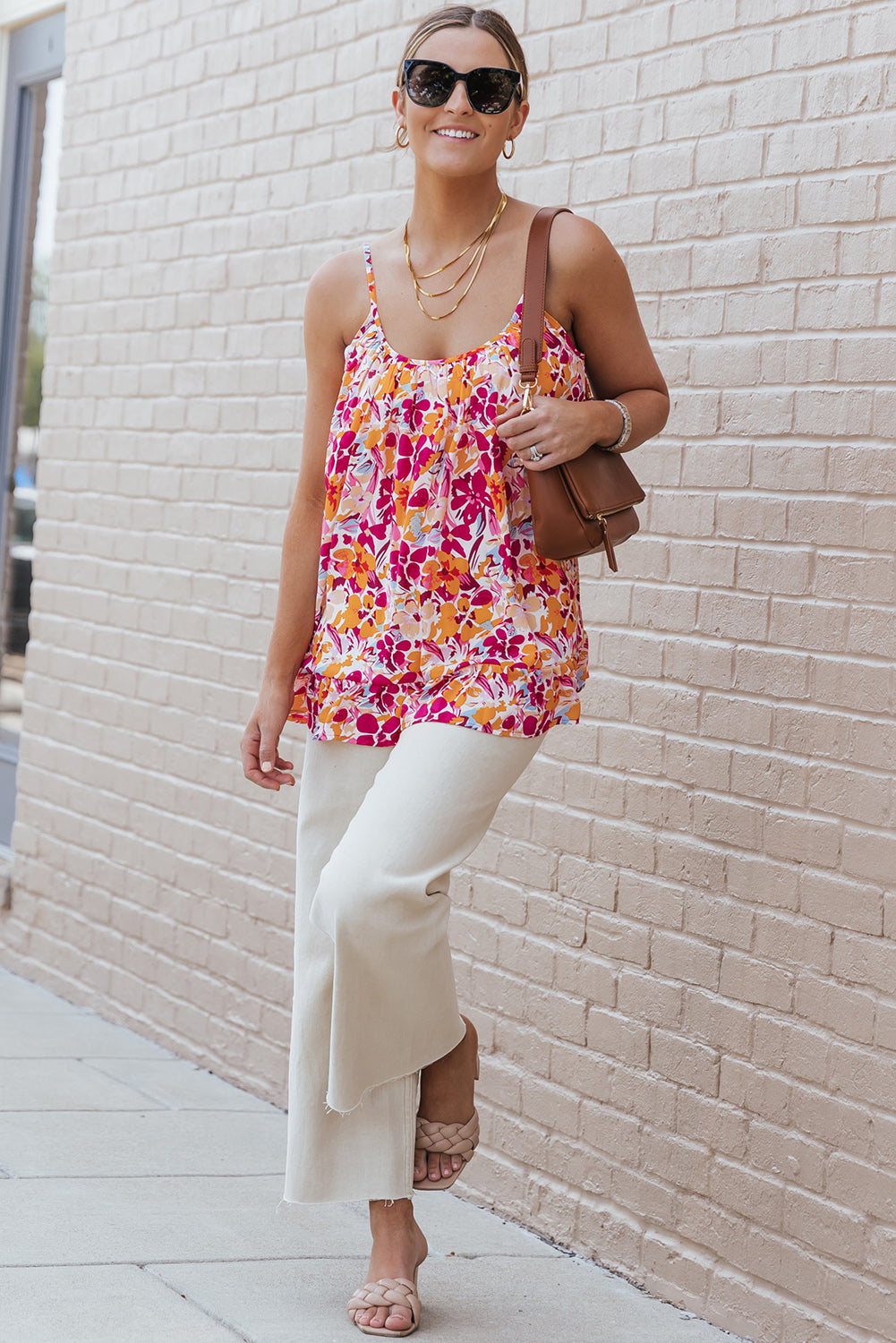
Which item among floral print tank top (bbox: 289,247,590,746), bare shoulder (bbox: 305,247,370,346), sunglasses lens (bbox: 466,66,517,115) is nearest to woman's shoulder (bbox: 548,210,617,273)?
floral print tank top (bbox: 289,247,590,746)

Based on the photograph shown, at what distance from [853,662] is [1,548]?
4550 mm

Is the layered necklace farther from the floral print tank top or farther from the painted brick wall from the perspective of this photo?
the painted brick wall

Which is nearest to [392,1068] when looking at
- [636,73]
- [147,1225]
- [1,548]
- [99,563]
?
[147,1225]

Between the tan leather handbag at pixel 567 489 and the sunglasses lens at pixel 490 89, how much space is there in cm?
21

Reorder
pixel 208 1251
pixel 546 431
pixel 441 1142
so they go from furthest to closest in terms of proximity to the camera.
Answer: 1. pixel 208 1251
2. pixel 441 1142
3. pixel 546 431

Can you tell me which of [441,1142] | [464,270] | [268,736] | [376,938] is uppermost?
[464,270]

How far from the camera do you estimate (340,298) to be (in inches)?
122

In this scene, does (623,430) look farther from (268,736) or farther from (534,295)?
(268,736)

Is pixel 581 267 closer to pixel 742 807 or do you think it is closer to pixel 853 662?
pixel 853 662

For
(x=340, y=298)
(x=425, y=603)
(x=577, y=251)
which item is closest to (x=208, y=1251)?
(x=425, y=603)

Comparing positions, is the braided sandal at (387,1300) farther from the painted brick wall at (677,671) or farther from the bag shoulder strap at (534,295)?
the bag shoulder strap at (534,295)

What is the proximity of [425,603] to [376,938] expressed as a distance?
0.55 m

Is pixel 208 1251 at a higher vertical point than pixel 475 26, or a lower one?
lower

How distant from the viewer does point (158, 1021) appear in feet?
17.3
